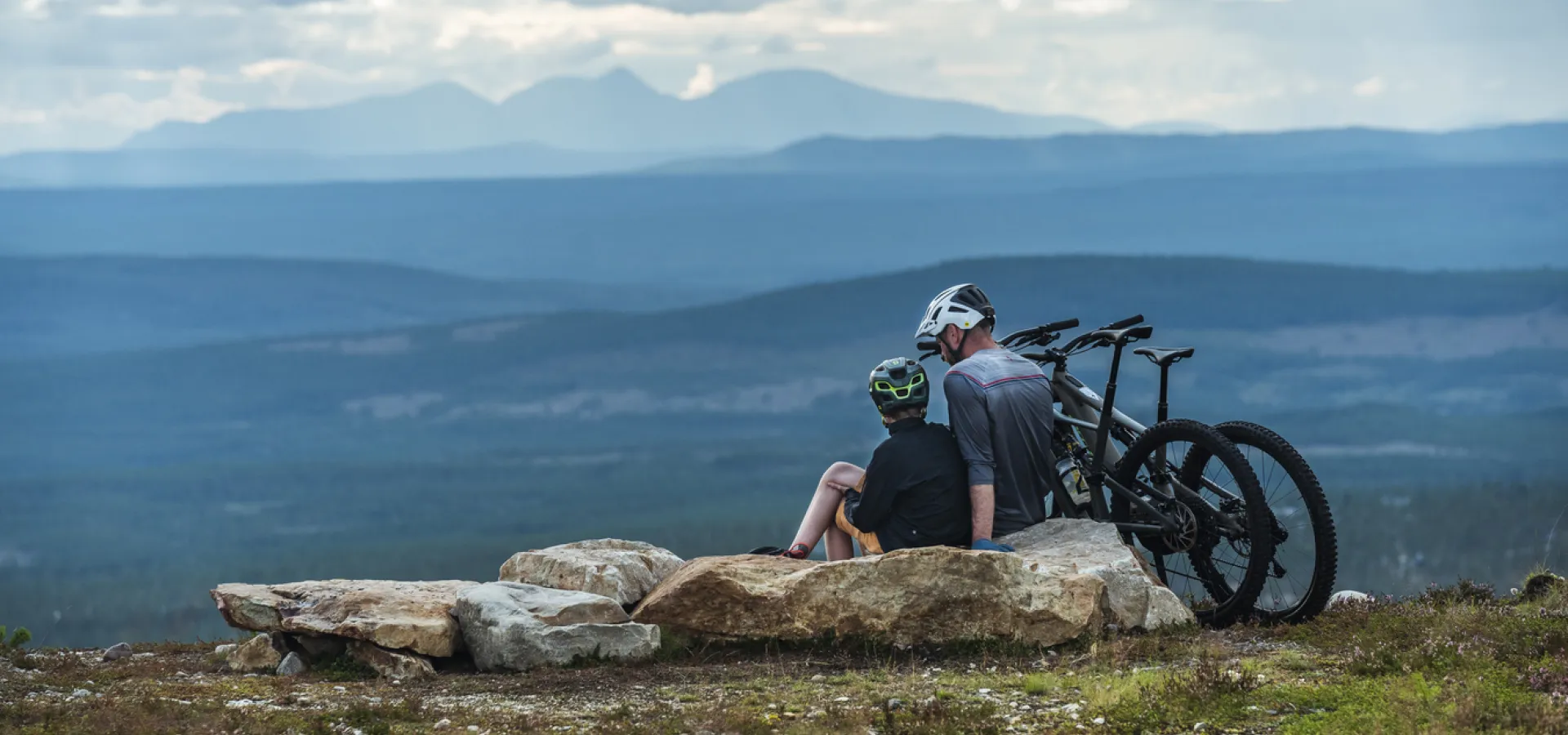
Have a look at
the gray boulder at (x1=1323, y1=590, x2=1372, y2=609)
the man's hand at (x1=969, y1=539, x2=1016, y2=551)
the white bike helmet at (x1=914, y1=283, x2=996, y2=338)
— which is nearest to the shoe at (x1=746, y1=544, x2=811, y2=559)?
the man's hand at (x1=969, y1=539, x2=1016, y2=551)

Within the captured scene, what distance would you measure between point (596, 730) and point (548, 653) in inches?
92.6

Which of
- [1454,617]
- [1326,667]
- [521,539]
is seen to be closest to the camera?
[1326,667]

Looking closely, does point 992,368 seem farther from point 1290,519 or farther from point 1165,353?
point 1290,519

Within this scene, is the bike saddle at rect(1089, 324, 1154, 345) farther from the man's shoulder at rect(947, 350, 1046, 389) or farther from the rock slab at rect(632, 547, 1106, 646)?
the rock slab at rect(632, 547, 1106, 646)

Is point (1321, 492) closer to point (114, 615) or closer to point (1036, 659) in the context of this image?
point (1036, 659)

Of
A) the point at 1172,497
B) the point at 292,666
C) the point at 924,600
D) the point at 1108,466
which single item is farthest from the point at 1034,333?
the point at 292,666

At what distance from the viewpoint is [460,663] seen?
10.3 meters

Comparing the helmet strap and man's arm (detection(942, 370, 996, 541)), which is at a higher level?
the helmet strap

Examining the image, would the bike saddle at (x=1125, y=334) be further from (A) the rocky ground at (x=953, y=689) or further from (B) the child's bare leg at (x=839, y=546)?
(B) the child's bare leg at (x=839, y=546)

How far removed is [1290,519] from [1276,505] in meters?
0.23

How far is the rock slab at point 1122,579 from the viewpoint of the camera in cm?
996

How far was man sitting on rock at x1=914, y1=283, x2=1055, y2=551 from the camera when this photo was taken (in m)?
10.5

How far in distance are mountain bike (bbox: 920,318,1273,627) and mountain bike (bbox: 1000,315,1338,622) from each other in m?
0.02

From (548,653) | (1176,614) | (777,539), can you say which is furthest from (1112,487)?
(777,539)
